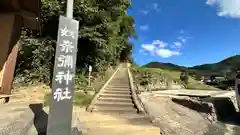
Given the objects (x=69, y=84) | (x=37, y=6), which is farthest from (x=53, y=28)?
(x=69, y=84)

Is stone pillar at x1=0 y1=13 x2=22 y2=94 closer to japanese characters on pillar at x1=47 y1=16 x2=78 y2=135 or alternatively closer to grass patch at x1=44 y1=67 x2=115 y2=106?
grass patch at x1=44 y1=67 x2=115 y2=106

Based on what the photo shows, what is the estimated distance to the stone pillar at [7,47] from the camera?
5.49 m

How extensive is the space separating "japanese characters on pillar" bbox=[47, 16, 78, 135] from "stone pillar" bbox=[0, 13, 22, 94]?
10.6ft

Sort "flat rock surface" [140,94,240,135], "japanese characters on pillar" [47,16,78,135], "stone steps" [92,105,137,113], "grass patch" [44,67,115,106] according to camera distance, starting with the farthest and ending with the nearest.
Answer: "grass patch" [44,67,115,106], "stone steps" [92,105,137,113], "flat rock surface" [140,94,240,135], "japanese characters on pillar" [47,16,78,135]

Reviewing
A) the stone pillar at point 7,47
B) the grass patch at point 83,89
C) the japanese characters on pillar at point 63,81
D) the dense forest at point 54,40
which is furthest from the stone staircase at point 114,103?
the dense forest at point 54,40

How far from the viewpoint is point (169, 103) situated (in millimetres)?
8758

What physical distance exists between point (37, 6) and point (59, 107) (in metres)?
3.94

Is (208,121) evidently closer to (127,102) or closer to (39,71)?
(127,102)

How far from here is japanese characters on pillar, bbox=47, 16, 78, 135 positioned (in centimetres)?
289

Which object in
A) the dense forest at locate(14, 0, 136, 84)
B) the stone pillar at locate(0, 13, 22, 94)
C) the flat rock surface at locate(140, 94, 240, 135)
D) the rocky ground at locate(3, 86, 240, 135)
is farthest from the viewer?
the dense forest at locate(14, 0, 136, 84)

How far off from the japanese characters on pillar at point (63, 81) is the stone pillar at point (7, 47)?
323cm

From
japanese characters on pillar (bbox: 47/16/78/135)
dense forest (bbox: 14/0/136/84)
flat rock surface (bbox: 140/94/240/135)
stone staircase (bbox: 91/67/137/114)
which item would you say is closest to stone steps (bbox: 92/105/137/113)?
stone staircase (bbox: 91/67/137/114)

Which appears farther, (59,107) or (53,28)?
(53,28)

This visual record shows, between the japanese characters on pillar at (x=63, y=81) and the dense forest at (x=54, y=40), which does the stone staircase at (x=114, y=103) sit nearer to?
the japanese characters on pillar at (x=63, y=81)
